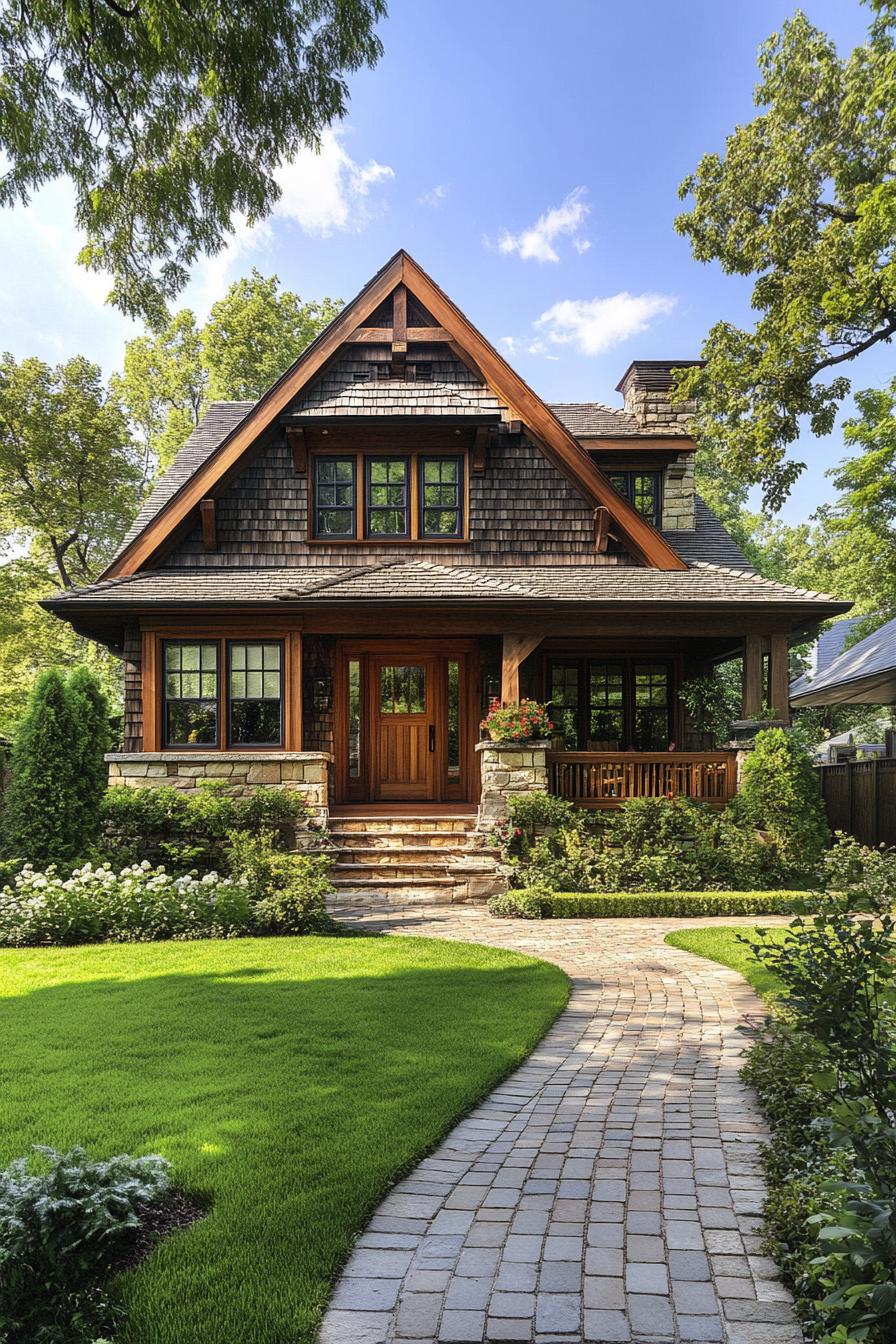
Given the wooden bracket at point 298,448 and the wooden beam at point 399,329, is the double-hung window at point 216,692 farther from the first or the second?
the wooden beam at point 399,329

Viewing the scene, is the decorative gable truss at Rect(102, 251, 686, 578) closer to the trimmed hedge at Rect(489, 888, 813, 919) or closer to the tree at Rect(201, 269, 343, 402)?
the trimmed hedge at Rect(489, 888, 813, 919)

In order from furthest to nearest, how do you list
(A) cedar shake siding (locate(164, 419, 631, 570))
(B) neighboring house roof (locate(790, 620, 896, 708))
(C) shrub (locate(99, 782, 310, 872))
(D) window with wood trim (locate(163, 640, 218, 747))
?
(B) neighboring house roof (locate(790, 620, 896, 708)), (A) cedar shake siding (locate(164, 419, 631, 570)), (D) window with wood trim (locate(163, 640, 218, 747)), (C) shrub (locate(99, 782, 310, 872))

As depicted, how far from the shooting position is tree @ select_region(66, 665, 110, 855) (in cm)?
1068

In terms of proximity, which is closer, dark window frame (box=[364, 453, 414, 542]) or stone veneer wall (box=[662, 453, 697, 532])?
dark window frame (box=[364, 453, 414, 542])

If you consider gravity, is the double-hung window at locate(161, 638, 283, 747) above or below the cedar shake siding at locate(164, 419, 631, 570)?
below

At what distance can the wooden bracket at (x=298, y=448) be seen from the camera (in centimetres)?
1348

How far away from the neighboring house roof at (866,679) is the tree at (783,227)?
419cm

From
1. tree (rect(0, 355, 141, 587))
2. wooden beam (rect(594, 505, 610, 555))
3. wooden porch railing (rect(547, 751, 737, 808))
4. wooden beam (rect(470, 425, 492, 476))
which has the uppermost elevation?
tree (rect(0, 355, 141, 587))

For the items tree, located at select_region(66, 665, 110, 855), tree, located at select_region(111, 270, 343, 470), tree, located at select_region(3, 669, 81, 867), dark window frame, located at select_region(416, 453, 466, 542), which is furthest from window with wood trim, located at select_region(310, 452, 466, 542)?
tree, located at select_region(111, 270, 343, 470)

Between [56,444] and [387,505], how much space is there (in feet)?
48.3

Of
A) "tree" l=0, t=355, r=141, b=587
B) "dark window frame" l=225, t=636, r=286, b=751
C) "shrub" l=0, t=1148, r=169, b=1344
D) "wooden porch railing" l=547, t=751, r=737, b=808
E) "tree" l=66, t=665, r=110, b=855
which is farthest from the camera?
"tree" l=0, t=355, r=141, b=587

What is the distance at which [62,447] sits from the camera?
78.3 ft

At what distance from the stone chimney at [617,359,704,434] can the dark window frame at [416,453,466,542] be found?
3.90m

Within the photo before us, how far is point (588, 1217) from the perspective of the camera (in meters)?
3.04
